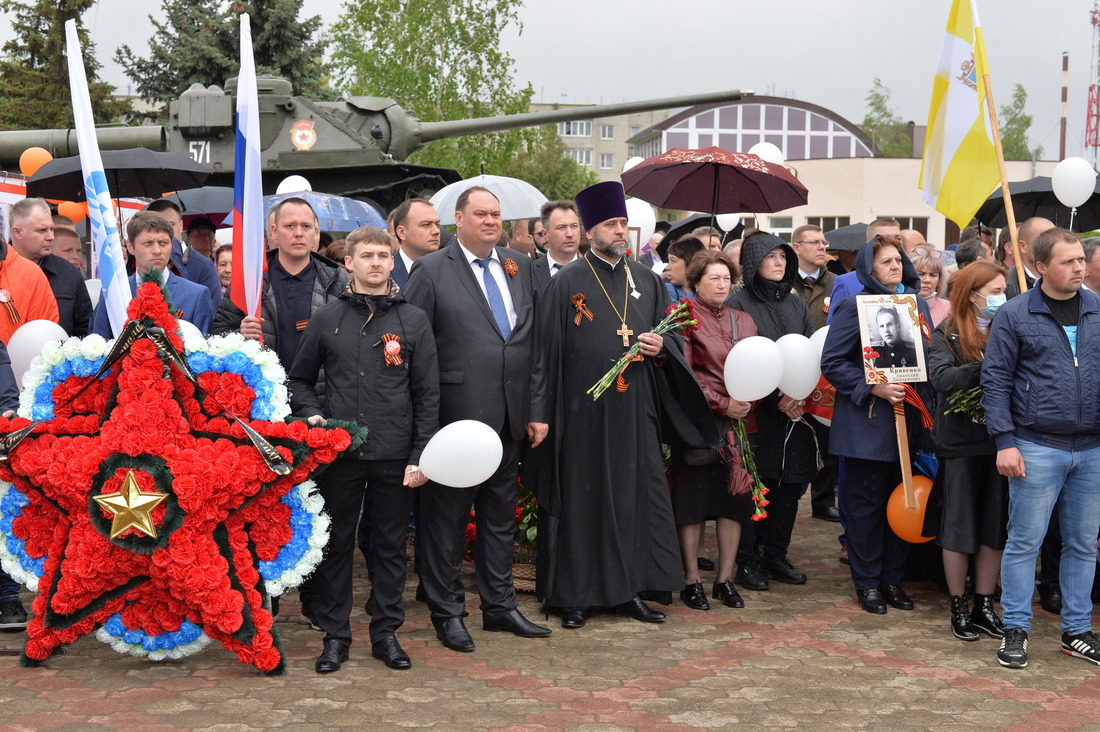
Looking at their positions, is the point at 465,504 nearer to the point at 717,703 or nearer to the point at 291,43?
the point at 717,703

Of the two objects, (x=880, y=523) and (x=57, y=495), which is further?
(x=880, y=523)

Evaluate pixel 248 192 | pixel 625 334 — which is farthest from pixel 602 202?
pixel 248 192

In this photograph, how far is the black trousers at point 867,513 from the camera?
22.0 ft

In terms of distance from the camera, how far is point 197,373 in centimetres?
523

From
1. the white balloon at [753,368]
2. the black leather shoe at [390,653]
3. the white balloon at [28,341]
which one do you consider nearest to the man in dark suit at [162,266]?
the white balloon at [28,341]

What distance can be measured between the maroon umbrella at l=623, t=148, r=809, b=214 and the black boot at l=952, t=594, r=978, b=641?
3.08 metres

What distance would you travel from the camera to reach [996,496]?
6.20 meters

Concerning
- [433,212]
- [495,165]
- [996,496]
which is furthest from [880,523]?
[495,165]

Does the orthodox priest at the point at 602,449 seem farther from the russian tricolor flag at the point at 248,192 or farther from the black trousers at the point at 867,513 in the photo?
the russian tricolor flag at the point at 248,192

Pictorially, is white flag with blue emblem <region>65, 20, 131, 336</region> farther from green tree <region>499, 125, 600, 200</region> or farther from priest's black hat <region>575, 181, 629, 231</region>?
green tree <region>499, 125, 600, 200</region>

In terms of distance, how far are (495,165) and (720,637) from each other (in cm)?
2461

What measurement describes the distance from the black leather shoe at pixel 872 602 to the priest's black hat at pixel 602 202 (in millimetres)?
2521

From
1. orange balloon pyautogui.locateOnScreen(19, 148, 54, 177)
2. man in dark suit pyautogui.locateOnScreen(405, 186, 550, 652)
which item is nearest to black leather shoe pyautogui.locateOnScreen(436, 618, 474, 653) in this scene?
man in dark suit pyautogui.locateOnScreen(405, 186, 550, 652)

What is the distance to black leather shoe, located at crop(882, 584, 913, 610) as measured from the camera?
265 inches
